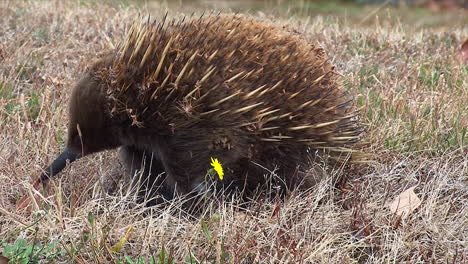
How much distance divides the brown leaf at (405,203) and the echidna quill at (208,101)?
1.17 ft

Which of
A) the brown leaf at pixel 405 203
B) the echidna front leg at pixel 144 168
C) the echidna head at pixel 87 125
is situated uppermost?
the echidna head at pixel 87 125

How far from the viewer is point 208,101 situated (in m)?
3.04

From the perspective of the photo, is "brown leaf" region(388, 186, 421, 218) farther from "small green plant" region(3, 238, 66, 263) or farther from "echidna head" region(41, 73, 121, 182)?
"small green plant" region(3, 238, 66, 263)

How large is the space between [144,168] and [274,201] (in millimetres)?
581

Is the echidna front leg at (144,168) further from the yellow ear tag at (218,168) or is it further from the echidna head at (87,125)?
the yellow ear tag at (218,168)

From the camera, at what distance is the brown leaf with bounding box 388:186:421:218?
10.3 feet

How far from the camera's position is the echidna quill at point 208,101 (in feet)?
9.96

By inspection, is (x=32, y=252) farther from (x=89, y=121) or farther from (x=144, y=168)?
(x=144, y=168)

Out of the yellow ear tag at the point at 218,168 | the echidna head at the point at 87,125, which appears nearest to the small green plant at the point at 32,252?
the echidna head at the point at 87,125

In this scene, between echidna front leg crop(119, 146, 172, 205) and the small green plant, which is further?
echidna front leg crop(119, 146, 172, 205)

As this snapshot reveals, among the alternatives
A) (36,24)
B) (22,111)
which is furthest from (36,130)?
(36,24)

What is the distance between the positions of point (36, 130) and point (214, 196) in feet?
4.10

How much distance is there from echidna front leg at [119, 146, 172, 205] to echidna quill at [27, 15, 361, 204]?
171mm

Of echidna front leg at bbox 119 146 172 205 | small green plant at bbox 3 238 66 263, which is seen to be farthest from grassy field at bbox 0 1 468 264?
echidna front leg at bbox 119 146 172 205
